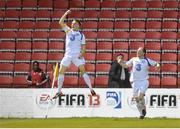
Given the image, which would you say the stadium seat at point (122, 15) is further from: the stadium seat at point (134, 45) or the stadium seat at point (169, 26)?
the stadium seat at point (134, 45)

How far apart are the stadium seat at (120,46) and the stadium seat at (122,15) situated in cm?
158

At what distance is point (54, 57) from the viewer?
77.4 ft

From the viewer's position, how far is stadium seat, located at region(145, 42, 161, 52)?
77.2 ft

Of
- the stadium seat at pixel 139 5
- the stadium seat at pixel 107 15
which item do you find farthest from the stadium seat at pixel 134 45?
the stadium seat at pixel 139 5

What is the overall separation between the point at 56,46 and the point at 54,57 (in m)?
0.74

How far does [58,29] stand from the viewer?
25.0 m

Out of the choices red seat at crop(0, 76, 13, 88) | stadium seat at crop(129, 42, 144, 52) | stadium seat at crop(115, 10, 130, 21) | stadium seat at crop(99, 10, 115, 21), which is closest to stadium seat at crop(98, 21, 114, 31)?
stadium seat at crop(99, 10, 115, 21)

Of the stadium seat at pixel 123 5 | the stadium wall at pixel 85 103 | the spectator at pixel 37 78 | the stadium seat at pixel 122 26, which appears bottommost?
the stadium wall at pixel 85 103

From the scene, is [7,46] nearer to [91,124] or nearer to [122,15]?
[122,15]

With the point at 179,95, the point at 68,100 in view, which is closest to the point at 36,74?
the point at 68,100

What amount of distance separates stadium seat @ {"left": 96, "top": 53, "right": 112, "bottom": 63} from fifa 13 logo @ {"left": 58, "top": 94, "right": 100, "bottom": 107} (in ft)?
11.6

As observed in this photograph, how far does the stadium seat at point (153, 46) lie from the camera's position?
23.5 metres

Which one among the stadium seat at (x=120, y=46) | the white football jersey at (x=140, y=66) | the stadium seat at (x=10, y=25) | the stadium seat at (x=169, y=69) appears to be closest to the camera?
the white football jersey at (x=140, y=66)

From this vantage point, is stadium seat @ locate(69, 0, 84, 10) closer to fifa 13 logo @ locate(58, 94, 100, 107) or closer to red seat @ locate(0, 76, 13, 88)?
red seat @ locate(0, 76, 13, 88)
